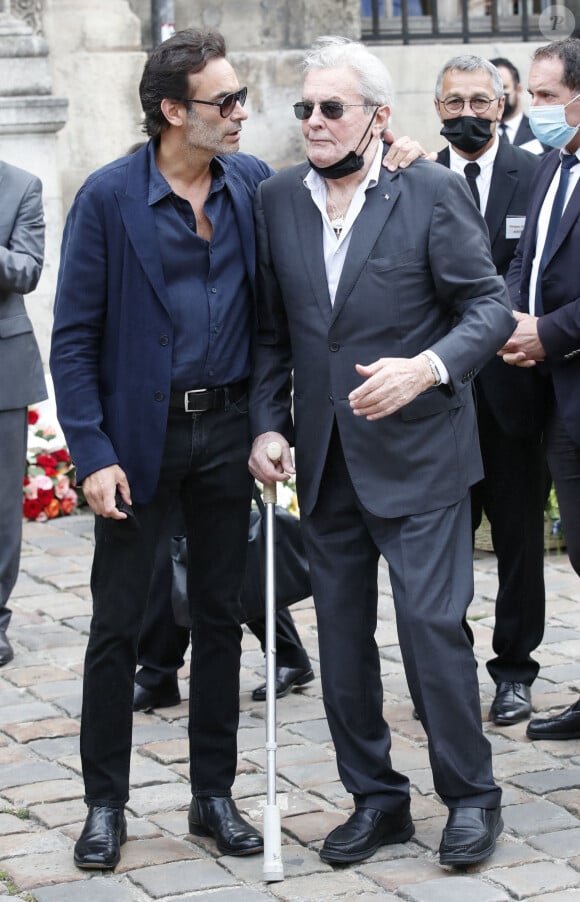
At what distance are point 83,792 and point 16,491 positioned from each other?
6.27ft

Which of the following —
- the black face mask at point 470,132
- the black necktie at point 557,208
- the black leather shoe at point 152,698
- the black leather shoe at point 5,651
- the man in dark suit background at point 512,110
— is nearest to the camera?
the black necktie at point 557,208

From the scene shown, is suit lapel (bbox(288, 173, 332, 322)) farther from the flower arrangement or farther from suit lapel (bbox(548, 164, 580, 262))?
the flower arrangement

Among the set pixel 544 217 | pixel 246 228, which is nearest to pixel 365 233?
pixel 246 228

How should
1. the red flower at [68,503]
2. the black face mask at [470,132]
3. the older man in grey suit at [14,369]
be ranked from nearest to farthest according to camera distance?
the black face mask at [470,132]
the older man in grey suit at [14,369]
the red flower at [68,503]

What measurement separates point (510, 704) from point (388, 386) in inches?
75.4

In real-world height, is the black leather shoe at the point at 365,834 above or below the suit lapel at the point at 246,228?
below

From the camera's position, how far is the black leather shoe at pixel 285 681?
5.96 meters

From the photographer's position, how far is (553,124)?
5.25m

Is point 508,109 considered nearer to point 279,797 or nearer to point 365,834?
point 279,797

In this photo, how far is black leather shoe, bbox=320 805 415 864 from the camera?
175 inches

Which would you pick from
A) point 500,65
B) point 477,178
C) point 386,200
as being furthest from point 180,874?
point 500,65

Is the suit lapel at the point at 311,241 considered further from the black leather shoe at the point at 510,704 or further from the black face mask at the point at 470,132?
the black leather shoe at the point at 510,704

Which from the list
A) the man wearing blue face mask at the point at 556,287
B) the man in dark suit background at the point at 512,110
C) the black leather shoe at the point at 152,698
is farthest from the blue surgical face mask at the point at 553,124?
the man in dark suit background at the point at 512,110

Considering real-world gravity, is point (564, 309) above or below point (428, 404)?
above
